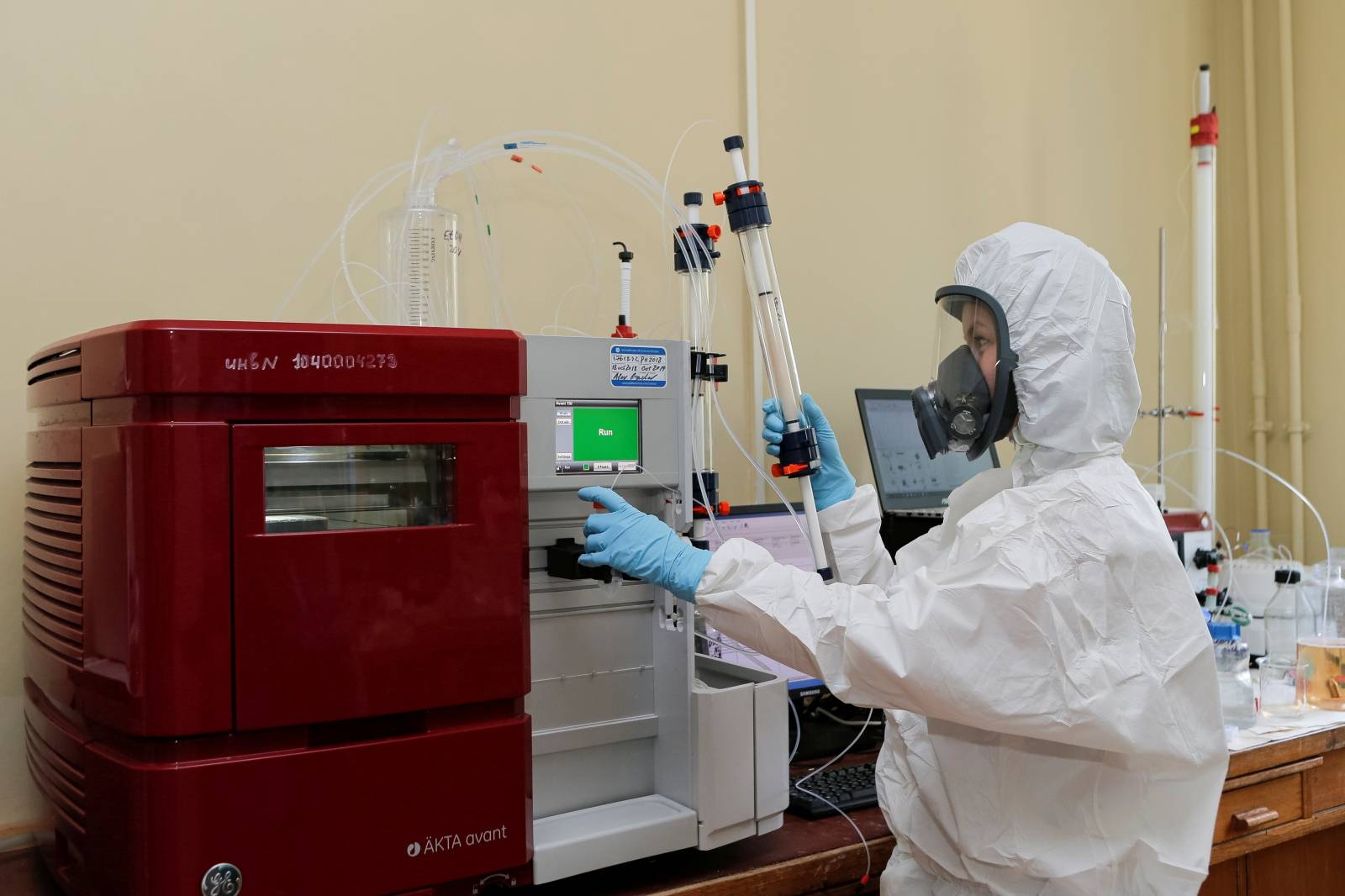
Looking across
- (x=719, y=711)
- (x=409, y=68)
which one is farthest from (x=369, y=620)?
(x=409, y=68)

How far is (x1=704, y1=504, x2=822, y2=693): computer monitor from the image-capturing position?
1780 mm

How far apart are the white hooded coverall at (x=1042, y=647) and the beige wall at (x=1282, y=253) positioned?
2.20 meters

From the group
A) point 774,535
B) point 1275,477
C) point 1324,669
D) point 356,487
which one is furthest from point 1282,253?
point 356,487

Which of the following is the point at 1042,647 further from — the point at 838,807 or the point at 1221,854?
the point at 1221,854

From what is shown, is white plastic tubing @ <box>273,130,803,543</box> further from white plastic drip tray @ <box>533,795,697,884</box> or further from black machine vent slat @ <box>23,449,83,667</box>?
black machine vent slat @ <box>23,449,83,667</box>

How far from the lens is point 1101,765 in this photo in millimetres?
1277

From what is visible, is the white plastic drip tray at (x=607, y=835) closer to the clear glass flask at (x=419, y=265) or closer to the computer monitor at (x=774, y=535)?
the computer monitor at (x=774, y=535)

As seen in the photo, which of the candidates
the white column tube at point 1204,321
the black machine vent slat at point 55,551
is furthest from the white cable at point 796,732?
the white column tube at point 1204,321

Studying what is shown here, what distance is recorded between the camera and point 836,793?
5.05 ft

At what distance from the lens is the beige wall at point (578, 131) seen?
143cm

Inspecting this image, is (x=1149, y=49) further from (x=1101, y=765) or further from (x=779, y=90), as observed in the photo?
(x=1101, y=765)

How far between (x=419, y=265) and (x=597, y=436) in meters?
0.49

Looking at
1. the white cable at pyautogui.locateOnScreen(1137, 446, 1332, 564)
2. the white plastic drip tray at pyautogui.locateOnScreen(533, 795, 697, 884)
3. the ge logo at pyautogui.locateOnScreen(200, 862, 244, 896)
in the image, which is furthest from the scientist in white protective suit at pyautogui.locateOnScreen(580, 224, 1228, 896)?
the white cable at pyautogui.locateOnScreen(1137, 446, 1332, 564)

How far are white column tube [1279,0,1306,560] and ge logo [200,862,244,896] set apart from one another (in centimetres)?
319
